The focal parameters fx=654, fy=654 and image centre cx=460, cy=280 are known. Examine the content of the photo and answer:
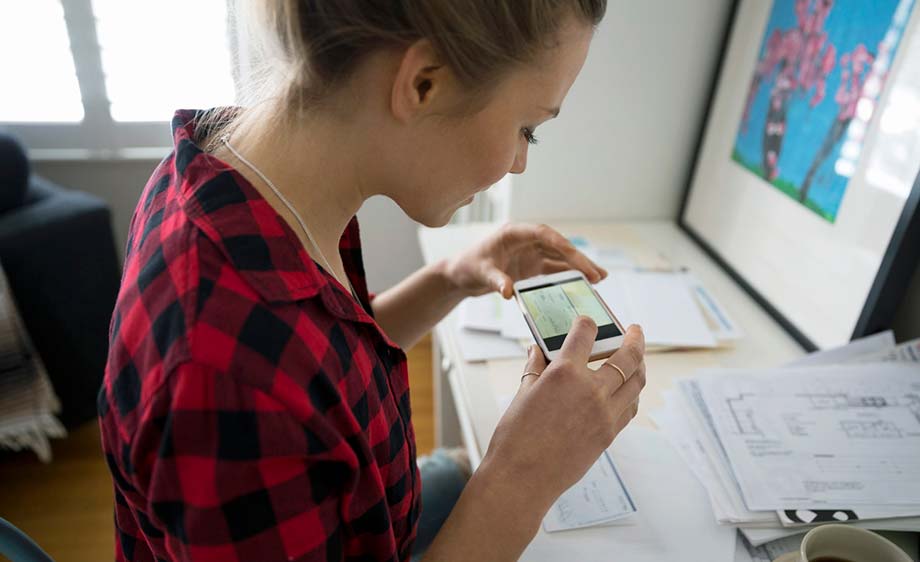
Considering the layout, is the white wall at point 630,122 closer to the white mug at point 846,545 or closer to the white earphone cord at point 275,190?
the white earphone cord at point 275,190

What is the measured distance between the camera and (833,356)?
853 mm

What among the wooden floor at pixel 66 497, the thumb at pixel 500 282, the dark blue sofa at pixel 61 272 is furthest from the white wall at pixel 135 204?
the thumb at pixel 500 282

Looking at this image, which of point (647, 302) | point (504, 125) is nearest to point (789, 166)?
point (647, 302)

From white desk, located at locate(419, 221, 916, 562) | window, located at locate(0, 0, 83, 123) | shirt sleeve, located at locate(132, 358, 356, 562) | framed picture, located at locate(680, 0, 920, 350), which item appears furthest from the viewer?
window, located at locate(0, 0, 83, 123)

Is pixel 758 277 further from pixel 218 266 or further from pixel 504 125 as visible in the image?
pixel 218 266

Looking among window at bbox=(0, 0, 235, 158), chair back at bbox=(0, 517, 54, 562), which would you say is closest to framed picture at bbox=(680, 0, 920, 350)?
chair back at bbox=(0, 517, 54, 562)

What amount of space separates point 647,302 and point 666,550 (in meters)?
0.46

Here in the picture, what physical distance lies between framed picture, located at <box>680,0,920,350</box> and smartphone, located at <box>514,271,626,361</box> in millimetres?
374

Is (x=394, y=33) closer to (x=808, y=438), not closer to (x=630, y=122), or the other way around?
(x=808, y=438)

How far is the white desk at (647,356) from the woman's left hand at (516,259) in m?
0.11

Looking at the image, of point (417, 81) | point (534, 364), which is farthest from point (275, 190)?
point (534, 364)

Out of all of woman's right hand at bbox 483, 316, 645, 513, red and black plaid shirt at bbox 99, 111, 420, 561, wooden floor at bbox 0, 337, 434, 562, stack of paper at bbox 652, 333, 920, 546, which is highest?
red and black plaid shirt at bbox 99, 111, 420, 561

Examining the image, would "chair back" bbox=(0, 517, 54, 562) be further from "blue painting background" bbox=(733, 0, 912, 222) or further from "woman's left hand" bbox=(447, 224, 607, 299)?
"blue painting background" bbox=(733, 0, 912, 222)

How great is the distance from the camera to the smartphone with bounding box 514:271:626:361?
0.68m
